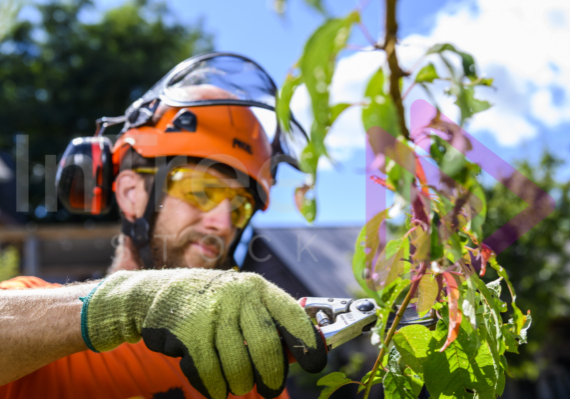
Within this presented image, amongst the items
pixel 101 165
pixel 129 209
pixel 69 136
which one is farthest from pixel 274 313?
pixel 69 136

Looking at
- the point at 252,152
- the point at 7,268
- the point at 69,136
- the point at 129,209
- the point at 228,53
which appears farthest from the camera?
the point at 69,136

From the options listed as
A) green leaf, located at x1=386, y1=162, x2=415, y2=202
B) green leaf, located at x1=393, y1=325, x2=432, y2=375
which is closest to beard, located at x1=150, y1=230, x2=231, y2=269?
green leaf, located at x1=393, y1=325, x2=432, y2=375

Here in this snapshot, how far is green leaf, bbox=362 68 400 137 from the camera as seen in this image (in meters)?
0.54

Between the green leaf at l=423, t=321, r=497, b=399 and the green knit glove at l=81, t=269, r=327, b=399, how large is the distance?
0.23m

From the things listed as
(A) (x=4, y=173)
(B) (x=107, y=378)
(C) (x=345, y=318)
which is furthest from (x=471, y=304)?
(A) (x=4, y=173)

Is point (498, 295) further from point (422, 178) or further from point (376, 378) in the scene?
point (422, 178)

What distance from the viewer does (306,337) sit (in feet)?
3.27

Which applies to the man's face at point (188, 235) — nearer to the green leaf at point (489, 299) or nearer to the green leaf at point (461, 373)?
the green leaf at point (461, 373)

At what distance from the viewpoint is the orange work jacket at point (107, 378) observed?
1324mm

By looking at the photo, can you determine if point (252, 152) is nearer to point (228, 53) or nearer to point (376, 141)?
point (228, 53)

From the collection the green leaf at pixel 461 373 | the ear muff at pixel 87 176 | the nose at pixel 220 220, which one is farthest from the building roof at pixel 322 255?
the green leaf at pixel 461 373

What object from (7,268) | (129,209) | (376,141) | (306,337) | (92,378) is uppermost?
(376,141)

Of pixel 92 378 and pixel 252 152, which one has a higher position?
pixel 252 152

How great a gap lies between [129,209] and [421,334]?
6.36 feet
